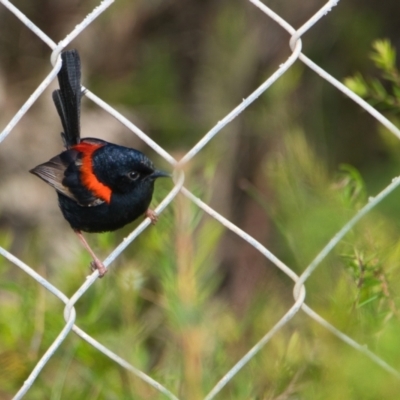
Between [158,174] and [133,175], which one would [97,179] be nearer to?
[133,175]

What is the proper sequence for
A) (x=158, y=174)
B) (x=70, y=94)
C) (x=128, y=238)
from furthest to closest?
(x=158, y=174) < (x=70, y=94) < (x=128, y=238)

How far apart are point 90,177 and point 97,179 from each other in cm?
2

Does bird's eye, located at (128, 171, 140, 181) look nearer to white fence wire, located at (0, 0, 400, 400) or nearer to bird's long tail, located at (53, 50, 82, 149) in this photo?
bird's long tail, located at (53, 50, 82, 149)

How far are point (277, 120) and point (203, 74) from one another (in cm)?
190

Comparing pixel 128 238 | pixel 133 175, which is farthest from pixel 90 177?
pixel 128 238

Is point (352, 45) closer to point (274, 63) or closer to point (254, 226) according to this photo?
point (274, 63)

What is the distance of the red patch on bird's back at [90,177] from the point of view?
2523 mm

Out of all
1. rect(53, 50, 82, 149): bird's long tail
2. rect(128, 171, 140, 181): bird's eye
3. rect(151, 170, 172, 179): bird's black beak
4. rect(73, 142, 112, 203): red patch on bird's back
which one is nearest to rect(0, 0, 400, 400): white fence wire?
rect(53, 50, 82, 149): bird's long tail

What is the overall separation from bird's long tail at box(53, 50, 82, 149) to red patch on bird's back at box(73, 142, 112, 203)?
0.15ft

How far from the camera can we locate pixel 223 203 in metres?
4.46

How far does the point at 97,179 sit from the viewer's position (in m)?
2.54

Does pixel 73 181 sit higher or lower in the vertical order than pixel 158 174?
lower

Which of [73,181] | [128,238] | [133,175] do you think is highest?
[133,175]

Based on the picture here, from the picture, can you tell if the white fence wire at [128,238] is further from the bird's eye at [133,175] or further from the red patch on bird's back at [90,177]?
the red patch on bird's back at [90,177]
